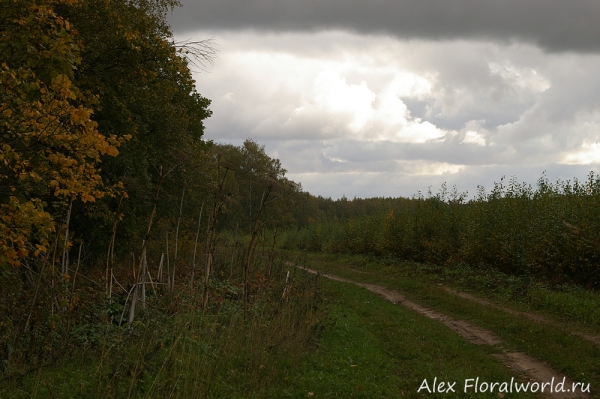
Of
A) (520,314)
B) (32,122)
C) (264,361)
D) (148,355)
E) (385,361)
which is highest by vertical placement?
(32,122)

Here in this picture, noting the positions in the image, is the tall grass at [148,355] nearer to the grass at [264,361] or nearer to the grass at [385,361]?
the grass at [264,361]

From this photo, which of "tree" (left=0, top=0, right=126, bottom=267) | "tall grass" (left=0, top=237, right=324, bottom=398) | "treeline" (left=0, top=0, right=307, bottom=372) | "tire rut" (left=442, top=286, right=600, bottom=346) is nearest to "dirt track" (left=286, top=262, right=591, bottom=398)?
"tire rut" (left=442, top=286, right=600, bottom=346)

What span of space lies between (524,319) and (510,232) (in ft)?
25.7

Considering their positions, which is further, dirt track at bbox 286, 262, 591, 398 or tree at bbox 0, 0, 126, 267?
dirt track at bbox 286, 262, 591, 398

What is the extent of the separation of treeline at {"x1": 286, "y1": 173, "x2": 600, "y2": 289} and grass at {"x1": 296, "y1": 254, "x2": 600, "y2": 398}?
151 cm

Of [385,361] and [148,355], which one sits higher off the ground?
[148,355]

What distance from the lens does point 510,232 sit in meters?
20.2

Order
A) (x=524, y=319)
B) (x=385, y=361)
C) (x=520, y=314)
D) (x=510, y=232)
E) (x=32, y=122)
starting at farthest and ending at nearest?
(x=510, y=232)
(x=520, y=314)
(x=524, y=319)
(x=385, y=361)
(x=32, y=122)

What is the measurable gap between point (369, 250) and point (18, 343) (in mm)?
30965

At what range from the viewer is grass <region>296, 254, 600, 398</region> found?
9.45 metres

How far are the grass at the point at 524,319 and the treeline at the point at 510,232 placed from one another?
1.51 meters

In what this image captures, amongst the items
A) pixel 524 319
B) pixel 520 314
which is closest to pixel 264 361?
pixel 524 319

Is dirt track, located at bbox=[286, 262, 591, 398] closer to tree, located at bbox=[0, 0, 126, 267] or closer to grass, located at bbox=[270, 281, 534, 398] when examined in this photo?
grass, located at bbox=[270, 281, 534, 398]

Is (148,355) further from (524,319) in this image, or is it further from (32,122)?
(524,319)
